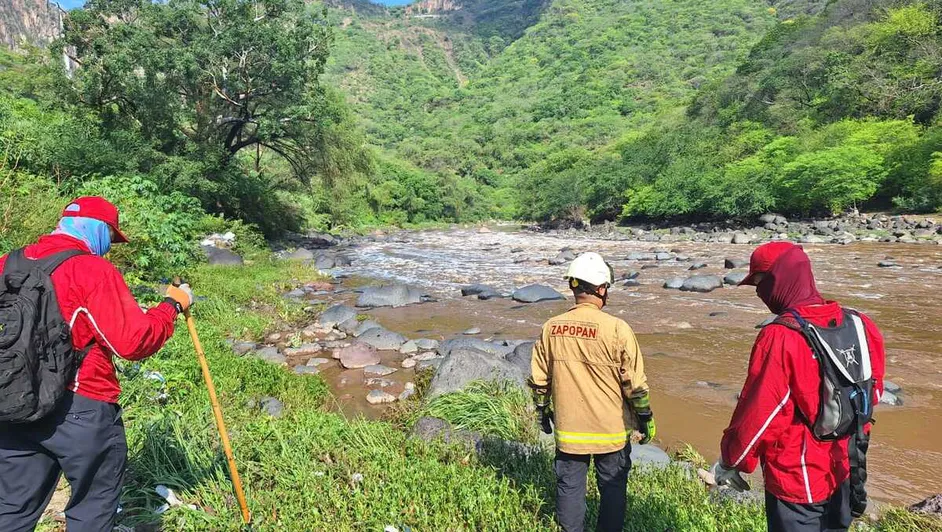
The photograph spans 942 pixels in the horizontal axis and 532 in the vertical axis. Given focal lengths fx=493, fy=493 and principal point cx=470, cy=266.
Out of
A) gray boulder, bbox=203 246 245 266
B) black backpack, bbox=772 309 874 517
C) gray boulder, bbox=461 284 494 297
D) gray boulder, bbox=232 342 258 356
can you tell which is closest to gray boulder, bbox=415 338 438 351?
gray boulder, bbox=232 342 258 356

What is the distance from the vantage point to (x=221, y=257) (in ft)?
52.3

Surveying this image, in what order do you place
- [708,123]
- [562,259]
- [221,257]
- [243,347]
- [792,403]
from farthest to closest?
[708,123] → [562,259] → [221,257] → [243,347] → [792,403]

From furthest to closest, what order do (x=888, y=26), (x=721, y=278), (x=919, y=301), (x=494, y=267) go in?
(x=888, y=26) → (x=494, y=267) → (x=721, y=278) → (x=919, y=301)

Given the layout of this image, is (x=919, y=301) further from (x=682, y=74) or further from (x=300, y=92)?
(x=682, y=74)

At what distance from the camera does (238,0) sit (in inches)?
818

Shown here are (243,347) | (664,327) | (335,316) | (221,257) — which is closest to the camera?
(243,347)

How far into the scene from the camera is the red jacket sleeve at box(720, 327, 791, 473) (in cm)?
218

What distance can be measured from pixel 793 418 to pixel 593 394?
42.9 inches

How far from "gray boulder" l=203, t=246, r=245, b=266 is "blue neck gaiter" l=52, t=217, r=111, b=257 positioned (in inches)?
539

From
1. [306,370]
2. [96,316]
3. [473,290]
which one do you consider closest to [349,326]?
[306,370]

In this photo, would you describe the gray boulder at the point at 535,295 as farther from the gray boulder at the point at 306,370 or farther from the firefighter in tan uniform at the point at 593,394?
the firefighter in tan uniform at the point at 593,394

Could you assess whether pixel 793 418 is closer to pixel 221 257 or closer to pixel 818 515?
pixel 818 515

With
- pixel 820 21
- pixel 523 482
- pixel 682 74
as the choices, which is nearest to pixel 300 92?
pixel 523 482

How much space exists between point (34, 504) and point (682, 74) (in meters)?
132
